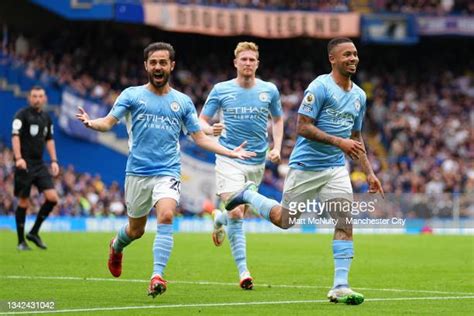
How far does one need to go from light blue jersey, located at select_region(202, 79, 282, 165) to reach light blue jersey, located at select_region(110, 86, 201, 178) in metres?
1.88

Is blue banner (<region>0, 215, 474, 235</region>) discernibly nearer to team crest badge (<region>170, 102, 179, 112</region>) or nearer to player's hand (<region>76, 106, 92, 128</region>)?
team crest badge (<region>170, 102, 179, 112</region>)

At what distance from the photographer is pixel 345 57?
12.0m

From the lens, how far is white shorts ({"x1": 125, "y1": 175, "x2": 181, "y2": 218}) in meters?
12.3

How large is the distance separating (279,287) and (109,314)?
3677 mm

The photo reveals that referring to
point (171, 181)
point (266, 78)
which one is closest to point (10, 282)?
point (171, 181)

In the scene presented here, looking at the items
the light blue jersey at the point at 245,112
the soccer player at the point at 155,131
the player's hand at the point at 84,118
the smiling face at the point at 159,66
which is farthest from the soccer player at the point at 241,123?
the player's hand at the point at 84,118

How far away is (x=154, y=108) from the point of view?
12.4 metres

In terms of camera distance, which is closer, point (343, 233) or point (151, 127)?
point (343, 233)

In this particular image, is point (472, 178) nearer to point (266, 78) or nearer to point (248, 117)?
point (266, 78)

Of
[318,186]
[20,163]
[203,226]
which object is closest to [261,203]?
[318,186]

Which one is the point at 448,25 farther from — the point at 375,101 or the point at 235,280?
the point at 235,280

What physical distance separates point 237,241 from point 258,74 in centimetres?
3168

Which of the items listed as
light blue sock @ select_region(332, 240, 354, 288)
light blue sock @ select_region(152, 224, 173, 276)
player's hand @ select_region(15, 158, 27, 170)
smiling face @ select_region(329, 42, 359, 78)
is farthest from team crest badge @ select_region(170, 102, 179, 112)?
player's hand @ select_region(15, 158, 27, 170)

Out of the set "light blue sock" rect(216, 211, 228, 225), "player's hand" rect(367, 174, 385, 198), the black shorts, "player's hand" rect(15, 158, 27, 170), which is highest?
"player's hand" rect(15, 158, 27, 170)
